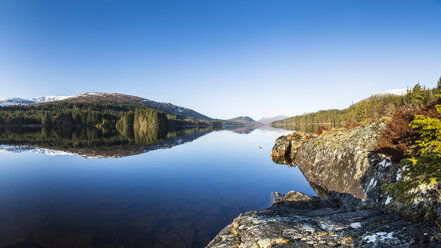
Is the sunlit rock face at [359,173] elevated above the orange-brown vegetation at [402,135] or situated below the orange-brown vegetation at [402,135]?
below

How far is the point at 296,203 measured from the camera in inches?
417

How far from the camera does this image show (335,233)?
17.4ft

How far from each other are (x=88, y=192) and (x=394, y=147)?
17882mm

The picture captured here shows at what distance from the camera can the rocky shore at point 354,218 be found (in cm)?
477

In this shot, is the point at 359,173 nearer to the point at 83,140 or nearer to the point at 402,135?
the point at 402,135

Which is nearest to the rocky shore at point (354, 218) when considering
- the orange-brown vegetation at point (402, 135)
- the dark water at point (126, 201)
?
the orange-brown vegetation at point (402, 135)

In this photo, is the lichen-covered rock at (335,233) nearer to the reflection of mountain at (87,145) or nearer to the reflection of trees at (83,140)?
the reflection of mountain at (87,145)

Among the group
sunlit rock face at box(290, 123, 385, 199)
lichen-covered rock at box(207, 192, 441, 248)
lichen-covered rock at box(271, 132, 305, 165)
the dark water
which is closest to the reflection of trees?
the dark water

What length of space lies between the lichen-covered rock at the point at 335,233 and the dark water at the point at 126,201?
2698mm

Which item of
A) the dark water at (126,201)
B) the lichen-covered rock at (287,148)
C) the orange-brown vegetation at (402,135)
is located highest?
the orange-brown vegetation at (402,135)

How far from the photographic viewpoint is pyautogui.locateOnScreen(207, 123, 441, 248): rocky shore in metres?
4.77

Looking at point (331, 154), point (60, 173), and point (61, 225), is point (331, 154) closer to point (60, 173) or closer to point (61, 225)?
point (61, 225)

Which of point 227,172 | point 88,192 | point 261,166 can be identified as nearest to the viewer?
point 88,192

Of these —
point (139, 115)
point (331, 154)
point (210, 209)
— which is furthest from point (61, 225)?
point (139, 115)
